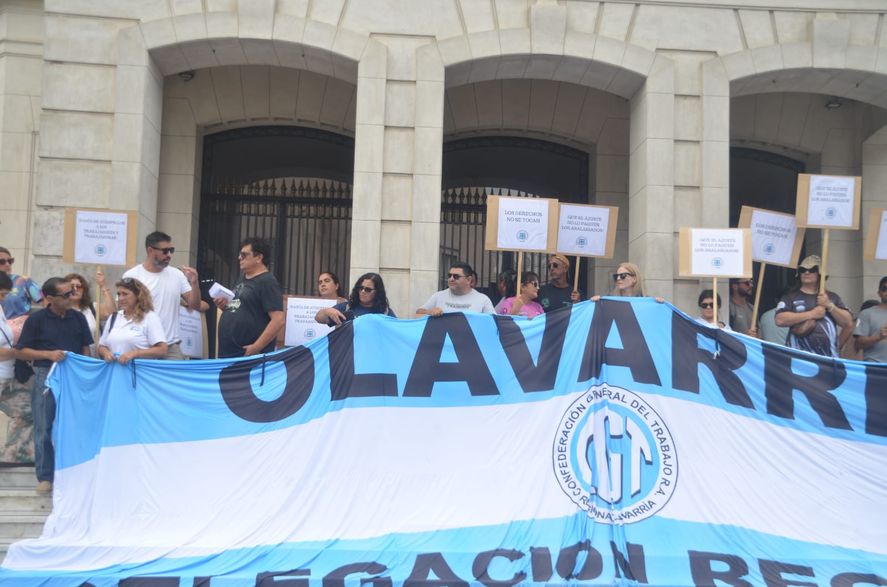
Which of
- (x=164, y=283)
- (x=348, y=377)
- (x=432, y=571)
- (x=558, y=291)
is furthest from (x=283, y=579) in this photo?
(x=558, y=291)

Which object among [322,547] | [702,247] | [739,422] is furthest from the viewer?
[702,247]

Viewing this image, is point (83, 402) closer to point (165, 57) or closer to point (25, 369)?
point (25, 369)

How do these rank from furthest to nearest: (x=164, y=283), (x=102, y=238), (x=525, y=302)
→ 1. (x=525, y=302)
2. (x=102, y=238)
3. (x=164, y=283)

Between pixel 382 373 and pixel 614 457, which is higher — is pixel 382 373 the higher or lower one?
the higher one

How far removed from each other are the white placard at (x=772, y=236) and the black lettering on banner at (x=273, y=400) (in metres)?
5.47

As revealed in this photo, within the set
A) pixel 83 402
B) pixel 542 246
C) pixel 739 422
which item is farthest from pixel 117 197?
pixel 739 422

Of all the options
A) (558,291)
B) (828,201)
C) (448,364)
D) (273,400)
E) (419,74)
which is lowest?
(273,400)

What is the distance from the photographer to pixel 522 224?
9766mm

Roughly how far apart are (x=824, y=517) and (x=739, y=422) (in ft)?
3.01

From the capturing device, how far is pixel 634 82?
11.4 metres

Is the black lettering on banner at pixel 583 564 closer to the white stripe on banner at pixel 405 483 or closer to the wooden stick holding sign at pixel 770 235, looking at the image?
the white stripe on banner at pixel 405 483

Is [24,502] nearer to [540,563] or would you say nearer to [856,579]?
[540,563]

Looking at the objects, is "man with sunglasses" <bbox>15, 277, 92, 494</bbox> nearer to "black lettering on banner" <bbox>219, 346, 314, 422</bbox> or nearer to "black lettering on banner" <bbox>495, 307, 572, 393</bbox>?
"black lettering on banner" <bbox>219, 346, 314, 422</bbox>

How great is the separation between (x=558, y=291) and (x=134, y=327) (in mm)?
4613
